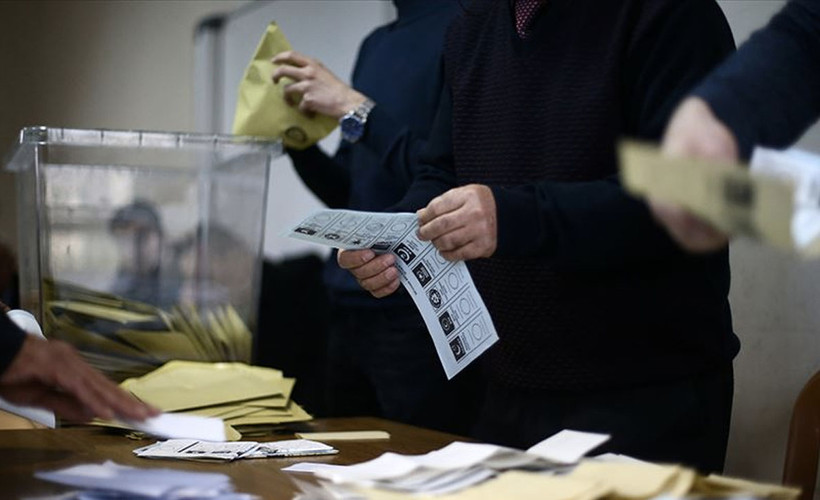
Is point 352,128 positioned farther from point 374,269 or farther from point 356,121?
point 374,269

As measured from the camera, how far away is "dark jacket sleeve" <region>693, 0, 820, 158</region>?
2.82 ft

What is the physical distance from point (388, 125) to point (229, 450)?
0.70 metres

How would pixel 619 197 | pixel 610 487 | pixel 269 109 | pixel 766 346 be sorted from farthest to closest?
pixel 269 109 < pixel 766 346 < pixel 619 197 < pixel 610 487

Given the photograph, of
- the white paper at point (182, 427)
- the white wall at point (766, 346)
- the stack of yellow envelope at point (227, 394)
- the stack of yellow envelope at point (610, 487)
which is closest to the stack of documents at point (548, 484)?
the stack of yellow envelope at point (610, 487)

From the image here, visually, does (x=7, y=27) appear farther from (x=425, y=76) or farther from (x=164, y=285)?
(x=425, y=76)

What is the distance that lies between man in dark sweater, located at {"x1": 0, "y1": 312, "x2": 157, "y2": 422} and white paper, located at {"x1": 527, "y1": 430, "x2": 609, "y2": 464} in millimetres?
365

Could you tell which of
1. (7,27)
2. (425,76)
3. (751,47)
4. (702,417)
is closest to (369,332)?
(425,76)

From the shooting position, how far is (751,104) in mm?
877

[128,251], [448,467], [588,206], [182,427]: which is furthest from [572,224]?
[128,251]

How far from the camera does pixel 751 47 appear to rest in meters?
0.95

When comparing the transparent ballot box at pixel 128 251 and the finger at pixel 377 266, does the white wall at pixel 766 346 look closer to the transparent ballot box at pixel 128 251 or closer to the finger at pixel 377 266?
the finger at pixel 377 266

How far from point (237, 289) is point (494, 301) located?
713mm

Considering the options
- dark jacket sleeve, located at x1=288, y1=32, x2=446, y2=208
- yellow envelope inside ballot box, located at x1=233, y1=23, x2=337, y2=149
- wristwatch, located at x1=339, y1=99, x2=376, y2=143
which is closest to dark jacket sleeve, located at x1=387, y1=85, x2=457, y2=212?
dark jacket sleeve, located at x1=288, y1=32, x2=446, y2=208

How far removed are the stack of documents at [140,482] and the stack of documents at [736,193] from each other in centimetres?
48
